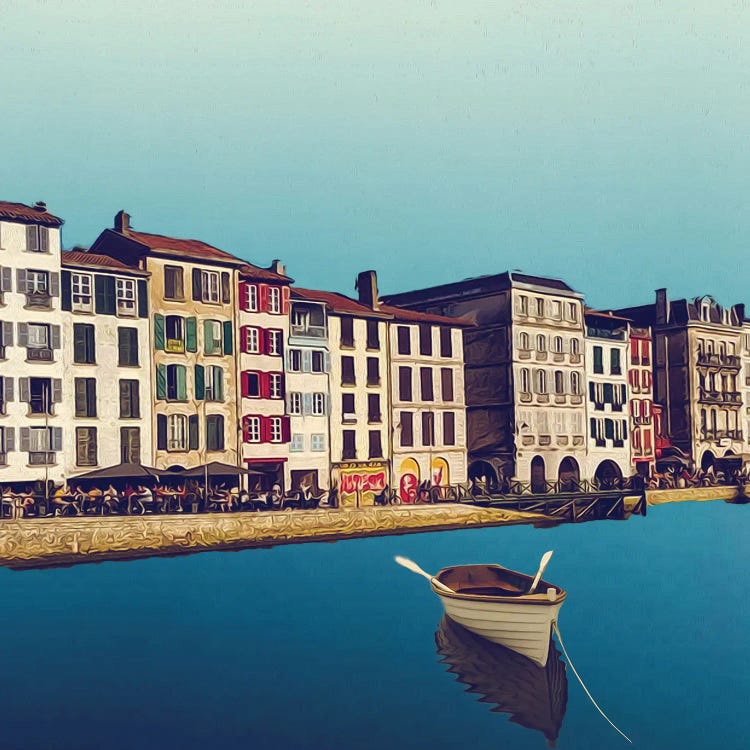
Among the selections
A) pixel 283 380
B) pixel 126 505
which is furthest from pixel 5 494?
pixel 283 380

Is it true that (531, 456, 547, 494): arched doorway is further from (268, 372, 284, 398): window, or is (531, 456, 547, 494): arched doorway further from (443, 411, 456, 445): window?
(268, 372, 284, 398): window

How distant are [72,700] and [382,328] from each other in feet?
135

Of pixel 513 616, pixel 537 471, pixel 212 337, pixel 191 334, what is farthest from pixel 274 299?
pixel 513 616

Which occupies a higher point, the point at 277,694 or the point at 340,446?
the point at 340,446

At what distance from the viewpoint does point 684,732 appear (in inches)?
1214

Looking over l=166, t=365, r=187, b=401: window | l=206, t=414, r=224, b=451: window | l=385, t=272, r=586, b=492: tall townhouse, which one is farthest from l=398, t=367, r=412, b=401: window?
l=166, t=365, r=187, b=401: window

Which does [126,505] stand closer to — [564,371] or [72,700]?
[72,700]

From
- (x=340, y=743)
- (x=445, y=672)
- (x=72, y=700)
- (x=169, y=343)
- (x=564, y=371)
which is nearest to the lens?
(x=340, y=743)

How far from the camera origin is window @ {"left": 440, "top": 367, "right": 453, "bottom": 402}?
73.2 meters

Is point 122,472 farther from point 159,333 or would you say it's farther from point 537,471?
point 537,471

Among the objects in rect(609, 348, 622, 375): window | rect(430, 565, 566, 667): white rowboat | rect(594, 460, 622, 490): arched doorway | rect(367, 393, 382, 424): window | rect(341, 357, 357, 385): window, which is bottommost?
rect(430, 565, 566, 667): white rowboat

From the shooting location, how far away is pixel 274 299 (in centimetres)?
6406

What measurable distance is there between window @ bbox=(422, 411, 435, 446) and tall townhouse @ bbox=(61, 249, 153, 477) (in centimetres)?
1918

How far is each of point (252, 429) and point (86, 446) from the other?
372 inches
